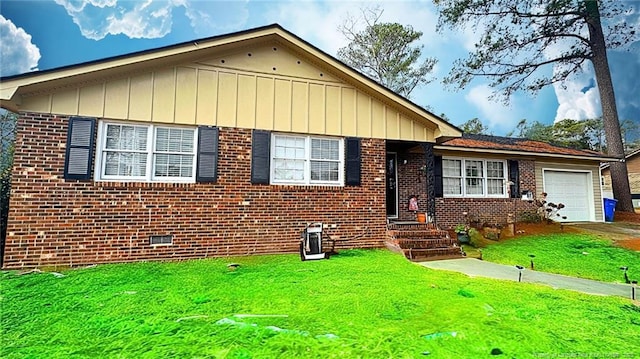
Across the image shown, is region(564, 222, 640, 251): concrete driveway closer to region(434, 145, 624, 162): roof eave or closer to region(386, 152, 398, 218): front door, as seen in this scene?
region(434, 145, 624, 162): roof eave

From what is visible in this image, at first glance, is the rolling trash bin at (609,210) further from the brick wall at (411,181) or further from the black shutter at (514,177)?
the brick wall at (411,181)

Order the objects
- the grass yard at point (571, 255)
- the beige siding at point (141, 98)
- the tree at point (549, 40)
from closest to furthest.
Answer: the grass yard at point (571, 255) < the beige siding at point (141, 98) < the tree at point (549, 40)

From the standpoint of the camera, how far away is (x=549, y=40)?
15859 mm

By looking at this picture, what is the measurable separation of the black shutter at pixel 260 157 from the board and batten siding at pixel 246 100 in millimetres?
231

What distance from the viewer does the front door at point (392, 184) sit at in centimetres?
966

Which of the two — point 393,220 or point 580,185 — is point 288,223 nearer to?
point 393,220

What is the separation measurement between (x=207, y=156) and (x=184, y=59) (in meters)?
2.15

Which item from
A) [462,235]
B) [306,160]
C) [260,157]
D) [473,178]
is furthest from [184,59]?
[473,178]

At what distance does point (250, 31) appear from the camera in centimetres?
702

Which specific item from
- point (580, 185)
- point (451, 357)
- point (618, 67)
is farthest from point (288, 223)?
point (618, 67)

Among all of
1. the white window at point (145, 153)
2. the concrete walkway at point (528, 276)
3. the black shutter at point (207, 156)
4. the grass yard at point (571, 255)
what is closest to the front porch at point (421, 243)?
the concrete walkway at point (528, 276)

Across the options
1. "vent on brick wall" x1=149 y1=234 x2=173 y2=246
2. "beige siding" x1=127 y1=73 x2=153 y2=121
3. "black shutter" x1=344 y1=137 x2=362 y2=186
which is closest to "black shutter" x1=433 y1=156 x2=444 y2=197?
"black shutter" x1=344 y1=137 x2=362 y2=186

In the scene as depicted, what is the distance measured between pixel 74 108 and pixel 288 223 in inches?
191

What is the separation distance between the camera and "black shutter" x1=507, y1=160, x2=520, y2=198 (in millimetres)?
11012
